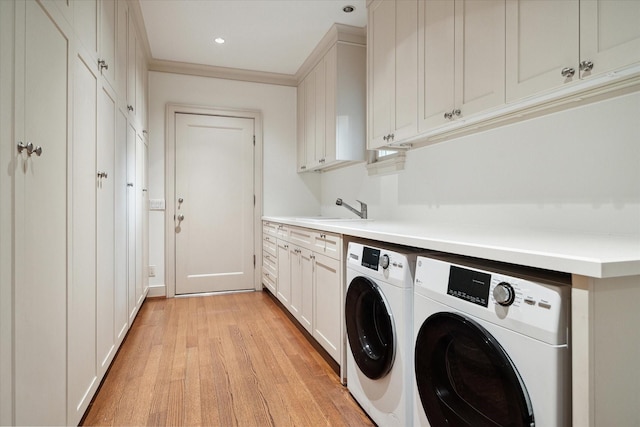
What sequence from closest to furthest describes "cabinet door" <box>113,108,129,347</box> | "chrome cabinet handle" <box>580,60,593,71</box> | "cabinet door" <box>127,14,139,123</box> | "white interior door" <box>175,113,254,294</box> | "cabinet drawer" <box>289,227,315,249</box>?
"chrome cabinet handle" <box>580,60,593,71</box>
"cabinet door" <box>113,108,129,347</box>
"cabinet drawer" <box>289,227,315,249</box>
"cabinet door" <box>127,14,139,123</box>
"white interior door" <box>175,113,254,294</box>

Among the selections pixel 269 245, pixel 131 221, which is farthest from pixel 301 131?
pixel 131 221

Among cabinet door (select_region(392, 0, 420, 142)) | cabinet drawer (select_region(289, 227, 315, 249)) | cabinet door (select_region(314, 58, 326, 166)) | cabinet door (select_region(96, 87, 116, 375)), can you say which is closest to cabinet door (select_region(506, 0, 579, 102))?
cabinet door (select_region(392, 0, 420, 142))

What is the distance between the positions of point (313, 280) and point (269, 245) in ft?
4.58

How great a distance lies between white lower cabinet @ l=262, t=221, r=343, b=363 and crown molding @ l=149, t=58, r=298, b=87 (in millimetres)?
1896

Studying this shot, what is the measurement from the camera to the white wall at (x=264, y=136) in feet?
12.1

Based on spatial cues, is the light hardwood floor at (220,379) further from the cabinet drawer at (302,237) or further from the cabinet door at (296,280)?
the cabinet drawer at (302,237)

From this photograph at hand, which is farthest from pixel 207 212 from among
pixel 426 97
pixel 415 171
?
pixel 426 97

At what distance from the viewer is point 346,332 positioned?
5.93ft

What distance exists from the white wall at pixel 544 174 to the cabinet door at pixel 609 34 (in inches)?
9.8

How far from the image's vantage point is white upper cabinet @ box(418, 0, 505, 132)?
1434mm

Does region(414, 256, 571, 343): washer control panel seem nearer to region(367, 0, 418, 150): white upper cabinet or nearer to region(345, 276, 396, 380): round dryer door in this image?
region(345, 276, 396, 380): round dryer door

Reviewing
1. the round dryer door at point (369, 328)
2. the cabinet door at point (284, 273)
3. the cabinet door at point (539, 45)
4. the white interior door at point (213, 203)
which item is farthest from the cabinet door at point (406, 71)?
the white interior door at point (213, 203)

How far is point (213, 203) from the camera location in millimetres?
3883

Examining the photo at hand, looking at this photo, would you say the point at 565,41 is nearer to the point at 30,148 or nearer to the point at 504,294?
the point at 504,294
